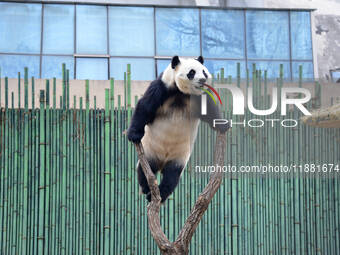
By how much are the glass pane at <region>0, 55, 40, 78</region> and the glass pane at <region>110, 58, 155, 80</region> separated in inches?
36.8

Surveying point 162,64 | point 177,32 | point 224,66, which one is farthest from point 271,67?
point 162,64

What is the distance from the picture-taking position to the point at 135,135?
124 inches

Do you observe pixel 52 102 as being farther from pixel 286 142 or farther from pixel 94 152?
pixel 286 142

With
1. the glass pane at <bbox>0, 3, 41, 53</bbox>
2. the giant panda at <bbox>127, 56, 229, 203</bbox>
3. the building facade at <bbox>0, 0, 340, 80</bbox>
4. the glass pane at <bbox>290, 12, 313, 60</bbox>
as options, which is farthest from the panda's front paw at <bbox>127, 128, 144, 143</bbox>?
the glass pane at <bbox>290, 12, 313, 60</bbox>

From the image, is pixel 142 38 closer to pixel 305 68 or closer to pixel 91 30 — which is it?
pixel 91 30

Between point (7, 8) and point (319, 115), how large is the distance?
447 centimetres

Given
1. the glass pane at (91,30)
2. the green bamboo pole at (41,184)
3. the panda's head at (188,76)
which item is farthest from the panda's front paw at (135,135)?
the glass pane at (91,30)

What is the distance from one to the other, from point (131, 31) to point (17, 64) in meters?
1.47

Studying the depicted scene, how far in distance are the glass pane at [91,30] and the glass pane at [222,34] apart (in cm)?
130

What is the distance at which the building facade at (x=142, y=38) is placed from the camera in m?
6.89

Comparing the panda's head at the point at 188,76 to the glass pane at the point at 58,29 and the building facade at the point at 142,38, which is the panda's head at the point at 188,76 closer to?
the building facade at the point at 142,38

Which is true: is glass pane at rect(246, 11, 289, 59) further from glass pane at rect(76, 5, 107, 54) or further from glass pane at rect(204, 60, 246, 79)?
glass pane at rect(76, 5, 107, 54)

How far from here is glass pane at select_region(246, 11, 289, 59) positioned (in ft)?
23.8

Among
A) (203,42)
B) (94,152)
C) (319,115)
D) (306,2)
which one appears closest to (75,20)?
(203,42)
